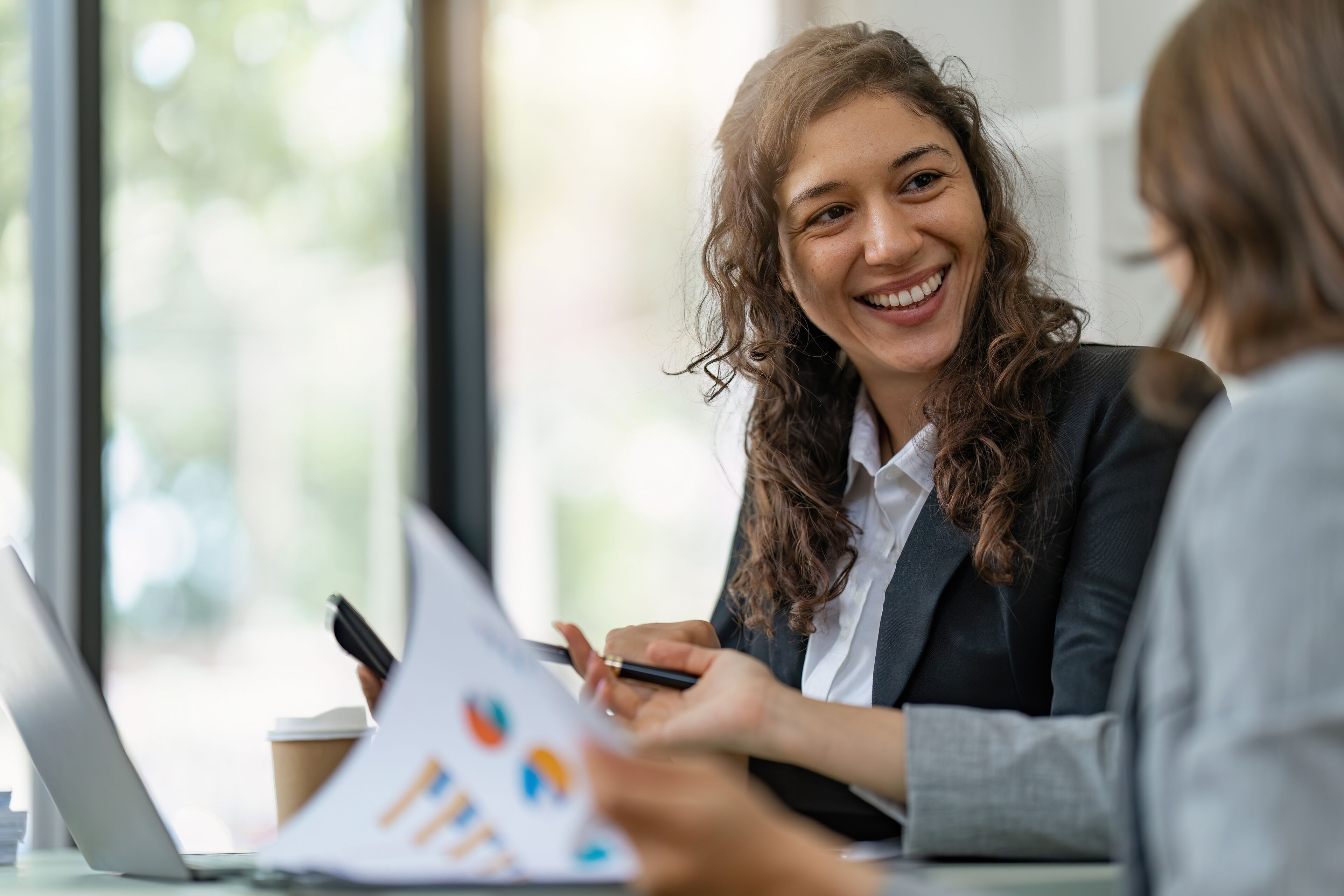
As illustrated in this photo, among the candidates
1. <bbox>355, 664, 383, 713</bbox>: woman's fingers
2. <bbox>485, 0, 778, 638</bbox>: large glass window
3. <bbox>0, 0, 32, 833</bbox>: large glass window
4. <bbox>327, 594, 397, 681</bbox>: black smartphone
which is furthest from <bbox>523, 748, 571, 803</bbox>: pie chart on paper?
<bbox>485, 0, 778, 638</bbox>: large glass window

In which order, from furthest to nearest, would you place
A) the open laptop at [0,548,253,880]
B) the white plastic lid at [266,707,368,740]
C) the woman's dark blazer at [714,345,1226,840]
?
the woman's dark blazer at [714,345,1226,840] < the white plastic lid at [266,707,368,740] < the open laptop at [0,548,253,880]

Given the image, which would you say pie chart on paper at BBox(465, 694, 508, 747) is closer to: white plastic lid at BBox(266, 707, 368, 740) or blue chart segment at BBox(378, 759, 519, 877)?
blue chart segment at BBox(378, 759, 519, 877)

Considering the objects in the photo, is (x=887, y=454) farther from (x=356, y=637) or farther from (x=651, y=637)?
(x=356, y=637)

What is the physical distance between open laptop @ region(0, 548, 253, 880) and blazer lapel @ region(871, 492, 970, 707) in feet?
2.03

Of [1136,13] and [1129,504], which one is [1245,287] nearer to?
[1129,504]

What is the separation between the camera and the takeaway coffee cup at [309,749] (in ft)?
3.33

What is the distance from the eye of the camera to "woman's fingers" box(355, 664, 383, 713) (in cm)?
116

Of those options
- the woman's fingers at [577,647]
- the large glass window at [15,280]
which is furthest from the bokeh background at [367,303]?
the woman's fingers at [577,647]

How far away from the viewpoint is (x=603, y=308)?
352 cm

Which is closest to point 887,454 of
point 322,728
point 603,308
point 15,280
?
point 322,728

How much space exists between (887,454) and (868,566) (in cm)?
16

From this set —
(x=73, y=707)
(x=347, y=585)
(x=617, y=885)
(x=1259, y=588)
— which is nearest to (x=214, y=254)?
(x=347, y=585)

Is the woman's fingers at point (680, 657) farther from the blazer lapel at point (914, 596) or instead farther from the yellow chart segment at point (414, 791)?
the yellow chart segment at point (414, 791)

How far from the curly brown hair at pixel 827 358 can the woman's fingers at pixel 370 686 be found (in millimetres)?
486
